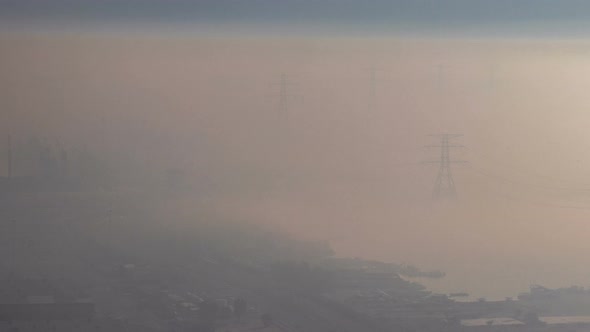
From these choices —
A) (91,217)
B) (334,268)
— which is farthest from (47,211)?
(334,268)

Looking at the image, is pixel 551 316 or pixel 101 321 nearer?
pixel 101 321

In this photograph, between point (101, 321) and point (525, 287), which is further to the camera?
point (525, 287)

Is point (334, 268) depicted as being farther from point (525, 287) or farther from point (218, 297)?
point (525, 287)

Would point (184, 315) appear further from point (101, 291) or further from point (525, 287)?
point (525, 287)

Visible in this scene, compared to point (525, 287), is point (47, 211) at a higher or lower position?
higher

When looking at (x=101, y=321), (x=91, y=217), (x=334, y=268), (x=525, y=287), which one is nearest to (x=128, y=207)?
(x=91, y=217)

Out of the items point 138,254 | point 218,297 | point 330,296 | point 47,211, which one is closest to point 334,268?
point 330,296

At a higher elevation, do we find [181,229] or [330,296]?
[181,229]

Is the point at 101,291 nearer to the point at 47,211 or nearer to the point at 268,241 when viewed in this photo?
the point at 47,211
